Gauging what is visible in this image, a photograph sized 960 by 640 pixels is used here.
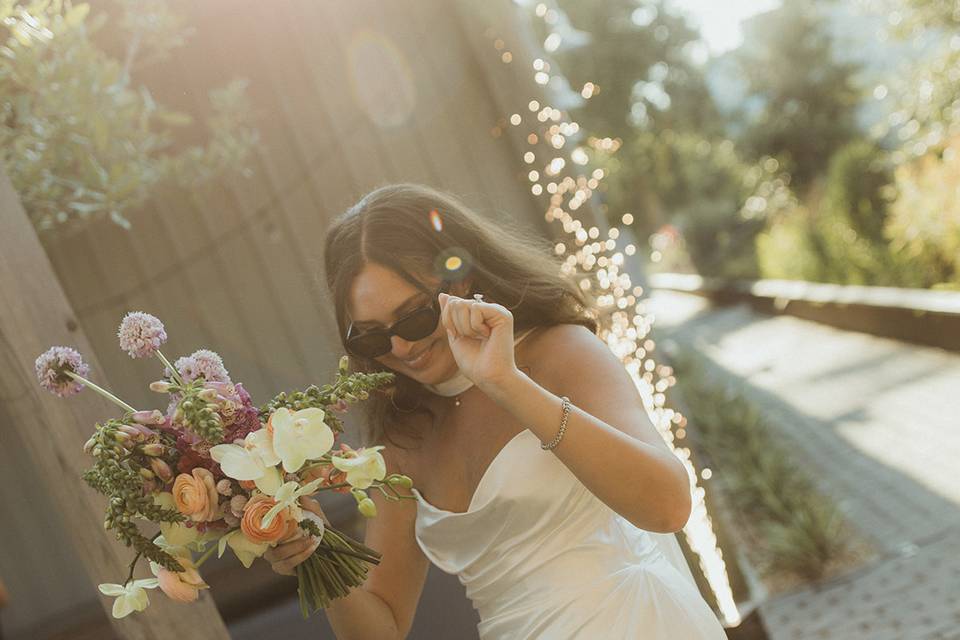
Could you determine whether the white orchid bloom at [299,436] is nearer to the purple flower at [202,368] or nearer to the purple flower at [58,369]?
the purple flower at [202,368]

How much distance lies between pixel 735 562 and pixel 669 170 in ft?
61.9

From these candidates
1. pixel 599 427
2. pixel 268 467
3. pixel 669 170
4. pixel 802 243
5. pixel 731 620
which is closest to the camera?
pixel 268 467

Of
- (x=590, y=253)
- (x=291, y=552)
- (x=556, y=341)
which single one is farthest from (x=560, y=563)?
(x=590, y=253)

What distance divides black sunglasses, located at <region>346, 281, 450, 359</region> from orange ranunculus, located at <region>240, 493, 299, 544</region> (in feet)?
1.83

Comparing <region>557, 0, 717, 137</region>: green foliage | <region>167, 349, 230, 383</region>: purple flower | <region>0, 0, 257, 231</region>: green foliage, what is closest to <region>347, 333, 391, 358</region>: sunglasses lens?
<region>167, 349, 230, 383</region>: purple flower

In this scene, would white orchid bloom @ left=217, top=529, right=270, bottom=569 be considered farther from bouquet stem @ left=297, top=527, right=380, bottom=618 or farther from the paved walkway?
the paved walkway

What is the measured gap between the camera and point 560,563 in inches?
80.7

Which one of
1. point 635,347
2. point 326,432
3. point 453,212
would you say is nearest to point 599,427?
point 326,432

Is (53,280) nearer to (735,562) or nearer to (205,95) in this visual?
(205,95)

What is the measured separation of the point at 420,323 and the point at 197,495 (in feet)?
2.13

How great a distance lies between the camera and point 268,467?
4.75 ft

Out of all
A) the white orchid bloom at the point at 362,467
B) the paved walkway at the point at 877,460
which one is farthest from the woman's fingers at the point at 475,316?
the paved walkway at the point at 877,460

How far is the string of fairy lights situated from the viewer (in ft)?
13.5

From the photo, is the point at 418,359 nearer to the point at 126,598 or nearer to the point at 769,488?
the point at 126,598
